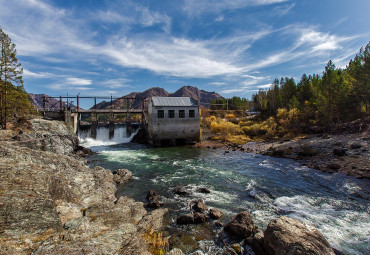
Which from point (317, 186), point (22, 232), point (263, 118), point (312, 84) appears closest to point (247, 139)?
point (263, 118)

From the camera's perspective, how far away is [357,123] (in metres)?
31.4

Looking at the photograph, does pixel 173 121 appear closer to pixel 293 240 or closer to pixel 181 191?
pixel 181 191

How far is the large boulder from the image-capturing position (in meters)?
5.89

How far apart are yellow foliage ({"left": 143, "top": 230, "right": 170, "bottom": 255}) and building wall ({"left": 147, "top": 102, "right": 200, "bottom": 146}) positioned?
28056 mm

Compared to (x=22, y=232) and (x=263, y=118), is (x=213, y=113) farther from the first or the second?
(x=22, y=232)

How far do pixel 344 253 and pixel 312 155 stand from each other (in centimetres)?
1950

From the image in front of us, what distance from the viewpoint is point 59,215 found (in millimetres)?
8023

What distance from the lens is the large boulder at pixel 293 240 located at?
5887 mm

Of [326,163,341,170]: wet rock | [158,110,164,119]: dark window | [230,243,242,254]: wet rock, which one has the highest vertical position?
[158,110,164,119]: dark window

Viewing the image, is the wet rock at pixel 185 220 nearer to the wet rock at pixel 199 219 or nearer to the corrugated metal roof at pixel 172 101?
the wet rock at pixel 199 219

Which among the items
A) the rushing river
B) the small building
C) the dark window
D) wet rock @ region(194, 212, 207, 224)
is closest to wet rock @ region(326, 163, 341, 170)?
the rushing river

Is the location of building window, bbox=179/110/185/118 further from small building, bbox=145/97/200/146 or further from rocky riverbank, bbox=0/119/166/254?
rocky riverbank, bbox=0/119/166/254

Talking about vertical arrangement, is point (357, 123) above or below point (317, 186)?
above

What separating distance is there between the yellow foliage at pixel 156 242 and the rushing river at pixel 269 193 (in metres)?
0.93
